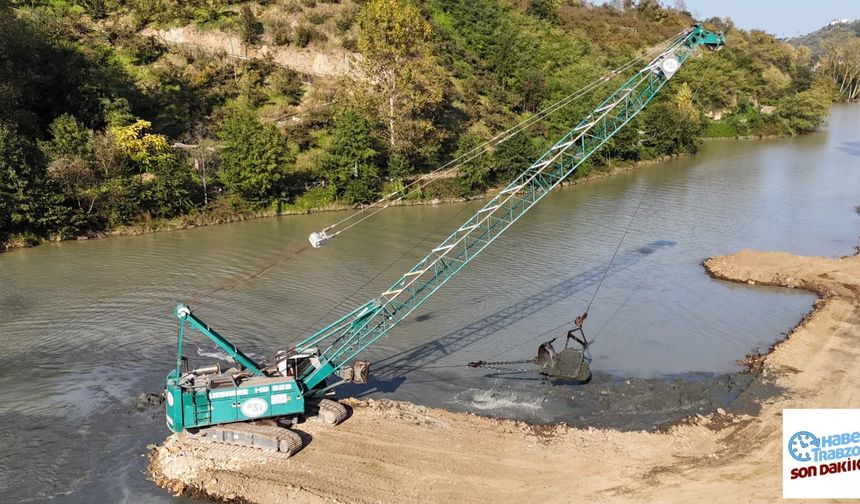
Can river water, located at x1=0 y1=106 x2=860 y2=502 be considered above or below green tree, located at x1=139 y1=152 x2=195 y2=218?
below

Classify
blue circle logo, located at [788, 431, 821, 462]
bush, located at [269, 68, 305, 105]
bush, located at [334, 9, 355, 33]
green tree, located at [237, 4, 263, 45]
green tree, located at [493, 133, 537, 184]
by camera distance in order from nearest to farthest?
blue circle logo, located at [788, 431, 821, 462], green tree, located at [493, 133, 537, 184], bush, located at [269, 68, 305, 105], green tree, located at [237, 4, 263, 45], bush, located at [334, 9, 355, 33]

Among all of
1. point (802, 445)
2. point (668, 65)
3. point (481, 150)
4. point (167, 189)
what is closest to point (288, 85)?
point (481, 150)

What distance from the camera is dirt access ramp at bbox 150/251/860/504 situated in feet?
46.3

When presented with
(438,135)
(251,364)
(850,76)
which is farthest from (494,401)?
(850,76)

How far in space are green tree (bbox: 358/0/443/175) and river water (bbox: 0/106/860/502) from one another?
5.33 meters

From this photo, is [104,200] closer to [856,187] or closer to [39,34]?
[39,34]

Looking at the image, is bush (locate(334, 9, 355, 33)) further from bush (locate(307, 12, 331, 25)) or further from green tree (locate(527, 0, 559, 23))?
green tree (locate(527, 0, 559, 23))

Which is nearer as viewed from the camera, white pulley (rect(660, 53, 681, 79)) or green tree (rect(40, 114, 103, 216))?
white pulley (rect(660, 53, 681, 79))

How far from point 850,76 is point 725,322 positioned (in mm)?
111557

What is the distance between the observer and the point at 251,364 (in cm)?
1612

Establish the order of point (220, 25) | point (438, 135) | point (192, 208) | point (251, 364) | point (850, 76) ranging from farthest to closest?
1. point (850, 76)
2. point (220, 25)
3. point (438, 135)
4. point (192, 208)
5. point (251, 364)

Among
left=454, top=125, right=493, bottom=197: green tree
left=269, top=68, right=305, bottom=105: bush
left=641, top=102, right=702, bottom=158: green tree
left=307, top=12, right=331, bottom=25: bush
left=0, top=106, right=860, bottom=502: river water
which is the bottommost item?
left=0, top=106, right=860, bottom=502: river water

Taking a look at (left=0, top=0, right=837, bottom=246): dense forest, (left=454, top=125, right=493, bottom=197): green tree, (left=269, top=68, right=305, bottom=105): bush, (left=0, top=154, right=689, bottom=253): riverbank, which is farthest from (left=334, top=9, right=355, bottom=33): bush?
(left=0, top=154, right=689, bottom=253): riverbank

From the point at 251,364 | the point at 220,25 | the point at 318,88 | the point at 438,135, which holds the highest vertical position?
the point at 220,25
